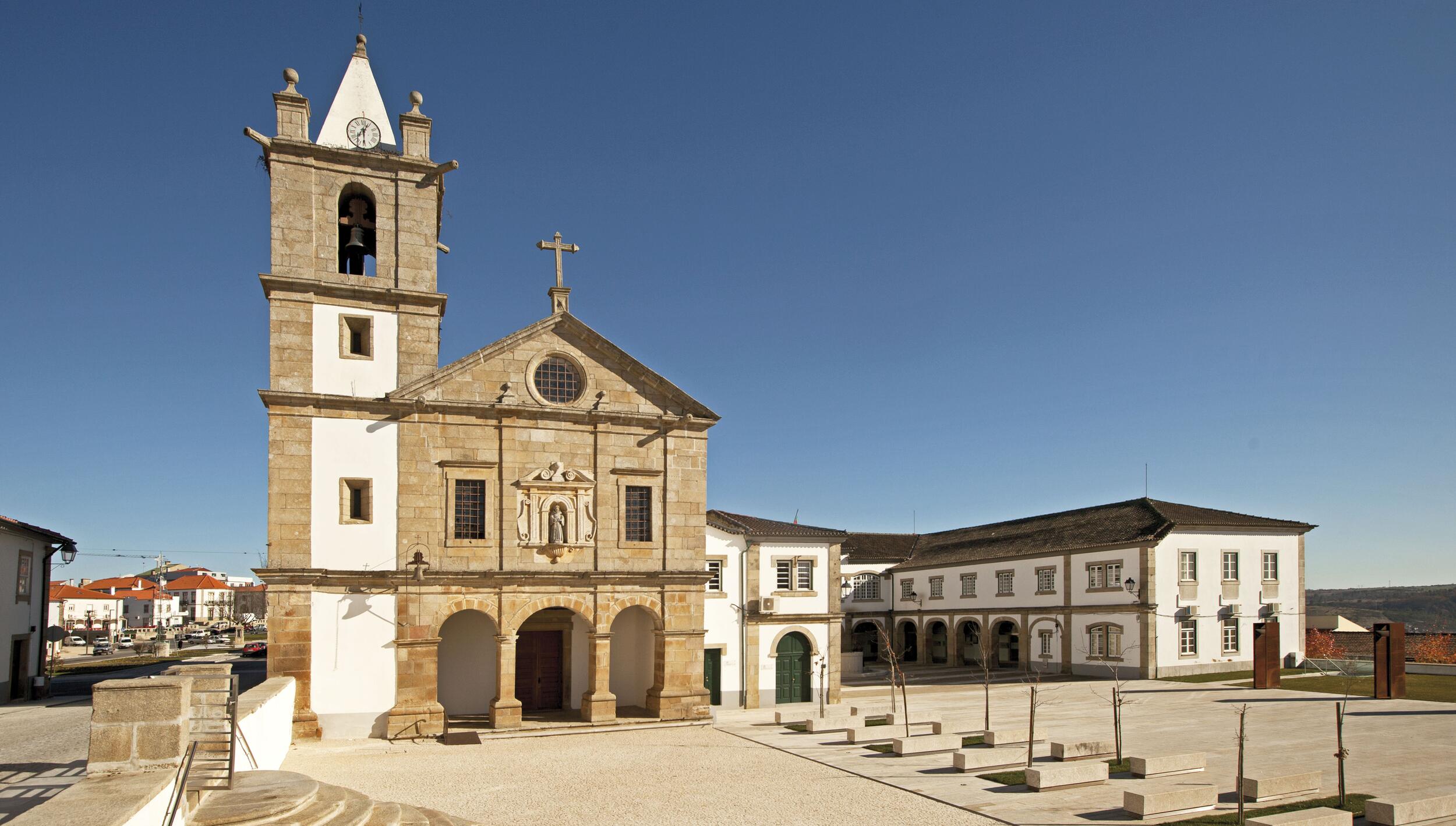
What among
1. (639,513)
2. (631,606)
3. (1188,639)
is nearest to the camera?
(631,606)

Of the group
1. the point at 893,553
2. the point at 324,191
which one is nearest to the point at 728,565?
the point at 324,191

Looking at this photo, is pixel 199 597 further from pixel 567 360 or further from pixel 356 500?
pixel 567 360

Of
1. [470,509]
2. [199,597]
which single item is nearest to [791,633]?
[470,509]

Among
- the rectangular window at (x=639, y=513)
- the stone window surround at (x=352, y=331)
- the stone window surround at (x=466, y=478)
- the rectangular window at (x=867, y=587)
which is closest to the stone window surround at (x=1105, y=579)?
the rectangular window at (x=867, y=587)

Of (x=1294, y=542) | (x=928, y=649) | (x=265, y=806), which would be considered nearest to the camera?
(x=265, y=806)

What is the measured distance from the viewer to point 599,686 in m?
23.5

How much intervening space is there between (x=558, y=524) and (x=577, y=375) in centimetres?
401

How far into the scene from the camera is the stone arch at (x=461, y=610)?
22.3 meters

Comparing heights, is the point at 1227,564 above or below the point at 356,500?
below

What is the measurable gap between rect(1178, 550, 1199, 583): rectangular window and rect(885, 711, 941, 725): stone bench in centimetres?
1695

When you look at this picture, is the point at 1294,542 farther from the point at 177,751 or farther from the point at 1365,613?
the point at 1365,613

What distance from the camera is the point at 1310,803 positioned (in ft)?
49.2

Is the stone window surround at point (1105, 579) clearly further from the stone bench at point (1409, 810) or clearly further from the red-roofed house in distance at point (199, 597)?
the red-roofed house in distance at point (199, 597)

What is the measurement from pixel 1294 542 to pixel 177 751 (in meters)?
45.0
